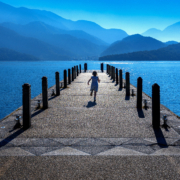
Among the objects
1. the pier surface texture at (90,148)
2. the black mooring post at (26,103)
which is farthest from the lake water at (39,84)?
the pier surface texture at (90,148)

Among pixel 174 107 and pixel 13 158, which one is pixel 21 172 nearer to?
pixel 13 158

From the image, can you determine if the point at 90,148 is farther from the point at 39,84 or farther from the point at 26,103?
the point at 39,84

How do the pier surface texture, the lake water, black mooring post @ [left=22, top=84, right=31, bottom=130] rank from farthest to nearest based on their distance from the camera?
the lake water < black mooring post @ [left=22, top=84, right=31, bottom=130] < the pier surface texture

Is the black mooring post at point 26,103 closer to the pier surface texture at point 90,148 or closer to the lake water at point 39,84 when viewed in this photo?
the pier surface texture at point 90,148

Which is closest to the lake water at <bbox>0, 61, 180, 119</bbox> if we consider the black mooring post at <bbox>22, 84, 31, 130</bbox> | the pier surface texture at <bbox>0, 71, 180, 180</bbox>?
the black mooring post at <bbox>22, 84, 31, 130</bbox>

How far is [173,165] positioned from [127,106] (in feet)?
18.6

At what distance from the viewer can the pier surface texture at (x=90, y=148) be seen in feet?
12.5

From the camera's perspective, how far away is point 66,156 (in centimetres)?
443

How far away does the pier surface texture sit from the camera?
3.80 metres

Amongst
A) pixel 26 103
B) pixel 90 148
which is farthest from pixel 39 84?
pixel 90 148

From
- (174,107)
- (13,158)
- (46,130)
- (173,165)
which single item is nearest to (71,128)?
(46,130)

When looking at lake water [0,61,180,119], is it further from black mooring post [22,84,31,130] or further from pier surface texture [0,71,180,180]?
pier surface texture [0,71,180,180]

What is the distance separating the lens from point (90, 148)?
4.86 metres

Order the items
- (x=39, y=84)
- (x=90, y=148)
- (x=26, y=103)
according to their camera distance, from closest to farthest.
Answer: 1. (x=90, y=148)
2. (x=26, y=103)
3. (x=39, y=84)
